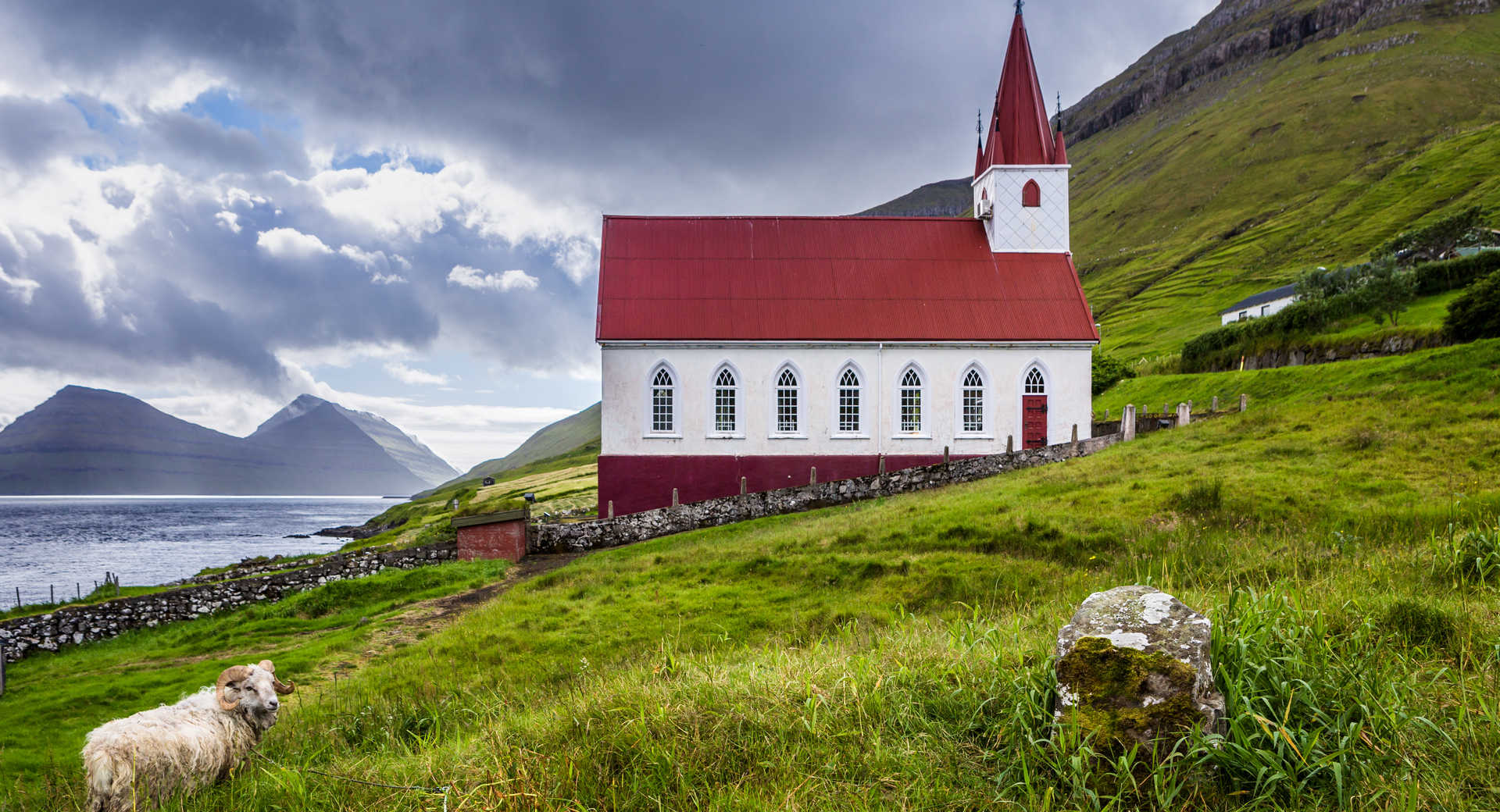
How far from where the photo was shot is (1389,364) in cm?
3503

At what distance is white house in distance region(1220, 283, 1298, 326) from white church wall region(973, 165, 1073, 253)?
5195 centimetres

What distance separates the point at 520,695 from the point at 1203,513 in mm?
14339

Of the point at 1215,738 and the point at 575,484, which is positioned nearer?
the point at 1215,738

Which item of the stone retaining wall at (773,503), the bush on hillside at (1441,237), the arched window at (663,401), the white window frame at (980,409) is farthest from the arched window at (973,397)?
the bush on hillside at (1441,237)

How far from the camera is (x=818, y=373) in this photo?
34.7 meters

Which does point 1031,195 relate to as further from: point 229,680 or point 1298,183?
point 1298,183

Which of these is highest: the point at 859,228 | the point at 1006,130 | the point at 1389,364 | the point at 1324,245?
the point at 1324,245

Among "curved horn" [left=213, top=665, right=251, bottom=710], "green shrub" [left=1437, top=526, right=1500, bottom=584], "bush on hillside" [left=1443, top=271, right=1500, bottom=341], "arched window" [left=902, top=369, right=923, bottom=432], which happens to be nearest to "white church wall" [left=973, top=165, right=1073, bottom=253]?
"arched window" [left=902, top=369, right=923, bottom=432]

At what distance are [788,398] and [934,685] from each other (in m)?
29.3

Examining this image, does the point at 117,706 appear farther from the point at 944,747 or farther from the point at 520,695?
the point at 944,747

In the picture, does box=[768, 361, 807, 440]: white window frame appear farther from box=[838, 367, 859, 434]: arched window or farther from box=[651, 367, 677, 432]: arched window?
box=[651, 367, 677, 432]: arched window

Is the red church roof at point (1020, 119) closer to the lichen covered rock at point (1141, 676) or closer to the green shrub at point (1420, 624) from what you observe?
the green shrub at point (1420, 624)

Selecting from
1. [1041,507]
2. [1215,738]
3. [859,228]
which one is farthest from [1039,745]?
[859,228]

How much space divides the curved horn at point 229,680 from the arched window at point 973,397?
31.3 metres
